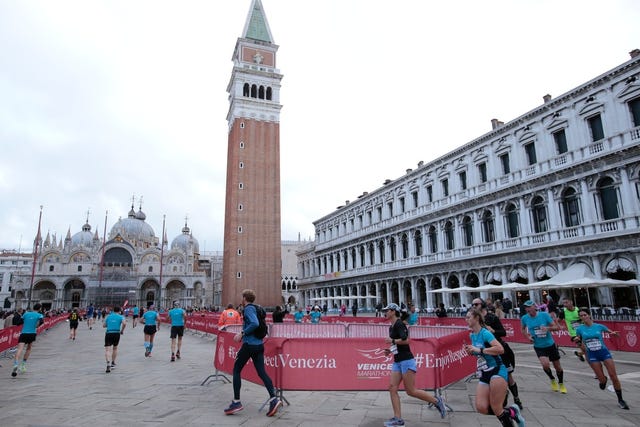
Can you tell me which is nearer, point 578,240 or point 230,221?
point 578,240

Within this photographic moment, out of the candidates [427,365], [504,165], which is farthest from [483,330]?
[504,165]

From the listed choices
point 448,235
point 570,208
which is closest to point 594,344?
point 570,208

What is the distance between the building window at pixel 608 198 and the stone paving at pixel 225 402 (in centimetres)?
1375

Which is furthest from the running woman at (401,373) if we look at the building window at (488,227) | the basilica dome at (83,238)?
the basilica dome at (83,238)

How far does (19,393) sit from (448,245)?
30.2 meters

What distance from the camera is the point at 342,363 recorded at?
728cm

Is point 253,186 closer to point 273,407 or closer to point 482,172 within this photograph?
point 482,172

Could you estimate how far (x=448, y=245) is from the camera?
33.6 m

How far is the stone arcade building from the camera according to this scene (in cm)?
2167

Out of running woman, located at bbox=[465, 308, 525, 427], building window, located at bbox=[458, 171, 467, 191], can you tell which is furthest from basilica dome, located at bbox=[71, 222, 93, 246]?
running woman, located at bbox=[465, 308, 525, 427]

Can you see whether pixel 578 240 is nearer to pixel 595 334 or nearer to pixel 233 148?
pixel 595 334

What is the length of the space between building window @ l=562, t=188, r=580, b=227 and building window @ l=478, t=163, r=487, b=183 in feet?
22.1

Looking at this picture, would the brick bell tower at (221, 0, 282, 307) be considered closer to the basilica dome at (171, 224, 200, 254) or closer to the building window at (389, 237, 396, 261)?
the building window at (389, 237, 396, 261)

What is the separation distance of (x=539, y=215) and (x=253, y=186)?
33.9m
